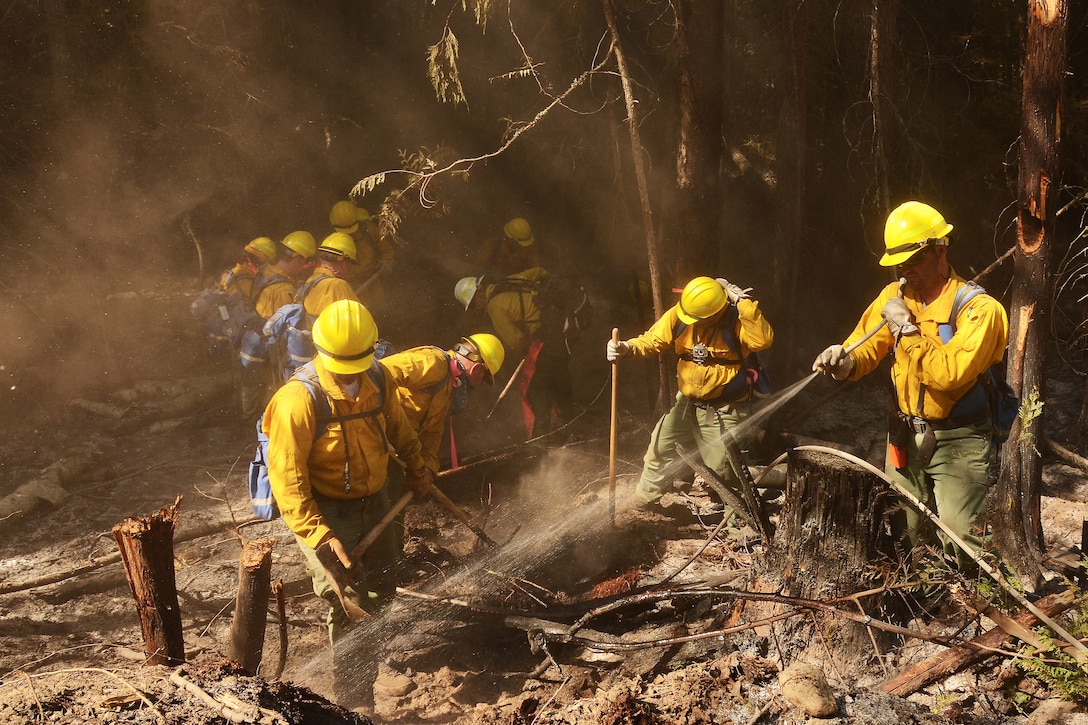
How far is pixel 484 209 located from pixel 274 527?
643 centimetres

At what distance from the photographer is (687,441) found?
7.10m

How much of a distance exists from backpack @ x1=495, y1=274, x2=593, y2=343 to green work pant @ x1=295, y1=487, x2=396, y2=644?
12.6ft

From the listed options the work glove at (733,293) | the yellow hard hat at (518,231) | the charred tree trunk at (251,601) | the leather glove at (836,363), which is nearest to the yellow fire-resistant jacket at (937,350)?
the leather glove at (836,363)

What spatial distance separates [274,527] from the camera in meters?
7.52

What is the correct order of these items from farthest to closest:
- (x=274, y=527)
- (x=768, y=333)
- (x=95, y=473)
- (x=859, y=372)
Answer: (x=95, y=473) → (x=274, y=527) → (x=768, y=333) → (x=859, y=372)

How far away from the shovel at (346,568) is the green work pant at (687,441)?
2872mm

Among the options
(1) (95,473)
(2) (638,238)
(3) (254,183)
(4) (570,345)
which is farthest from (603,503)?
(3) (254,183)

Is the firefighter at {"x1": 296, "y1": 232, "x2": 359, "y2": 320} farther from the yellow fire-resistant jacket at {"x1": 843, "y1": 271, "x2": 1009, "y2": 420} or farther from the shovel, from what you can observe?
the yellow fire-resistant jacket at {"x1": 843, "y1": 271, "x2": 1009, "y2": 420}

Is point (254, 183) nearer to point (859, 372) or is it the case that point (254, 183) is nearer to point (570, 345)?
point (570, 345)

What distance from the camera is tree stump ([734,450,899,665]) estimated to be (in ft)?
14.5

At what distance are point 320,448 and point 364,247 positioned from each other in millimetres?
5891

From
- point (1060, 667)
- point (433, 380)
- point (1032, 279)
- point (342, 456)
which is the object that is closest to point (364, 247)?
point (433, 380)

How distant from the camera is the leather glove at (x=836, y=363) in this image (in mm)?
4941

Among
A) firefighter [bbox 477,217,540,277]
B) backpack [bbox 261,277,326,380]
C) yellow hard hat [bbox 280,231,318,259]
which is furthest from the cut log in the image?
yellow hard hat [bbox 280,231,318,259]
